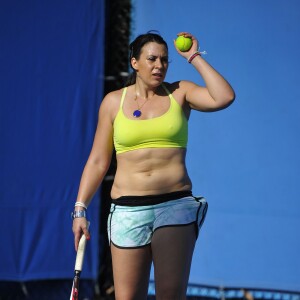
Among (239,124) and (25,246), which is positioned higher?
(239,124)

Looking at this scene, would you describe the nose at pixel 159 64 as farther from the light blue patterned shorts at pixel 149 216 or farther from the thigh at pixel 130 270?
the thigh at pixel 130 270

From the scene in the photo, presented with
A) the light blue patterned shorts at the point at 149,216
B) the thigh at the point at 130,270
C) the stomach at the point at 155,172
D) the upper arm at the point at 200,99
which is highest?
the upper arm at the point at 200,99

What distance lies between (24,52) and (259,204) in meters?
2.04

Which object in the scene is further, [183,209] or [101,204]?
[101,204]

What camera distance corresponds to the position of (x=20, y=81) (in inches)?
197

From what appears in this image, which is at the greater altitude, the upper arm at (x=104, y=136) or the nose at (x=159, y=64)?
the nose at (x=159, y=64)

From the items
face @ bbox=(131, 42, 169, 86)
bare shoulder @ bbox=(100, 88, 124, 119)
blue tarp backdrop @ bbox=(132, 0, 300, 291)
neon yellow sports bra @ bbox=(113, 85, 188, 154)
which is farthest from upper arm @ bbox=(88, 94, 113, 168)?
blue tarp backdrop @ bbox=(132, 0, 300, 291)

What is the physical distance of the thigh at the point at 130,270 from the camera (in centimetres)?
310

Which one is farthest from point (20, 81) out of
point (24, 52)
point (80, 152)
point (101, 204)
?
point (101, 204)

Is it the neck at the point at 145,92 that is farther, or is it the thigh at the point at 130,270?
the neck at the point at 145,92

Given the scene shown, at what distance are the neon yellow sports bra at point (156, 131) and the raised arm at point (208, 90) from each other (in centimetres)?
9

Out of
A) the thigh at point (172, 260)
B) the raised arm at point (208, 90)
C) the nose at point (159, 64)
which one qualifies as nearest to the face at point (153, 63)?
the nose at point (159, 64)

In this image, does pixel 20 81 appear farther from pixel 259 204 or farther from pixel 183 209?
pixel 183 209

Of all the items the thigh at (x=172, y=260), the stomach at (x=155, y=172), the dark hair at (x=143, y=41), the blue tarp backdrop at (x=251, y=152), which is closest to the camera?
the thigh at (x=172, y=260)
